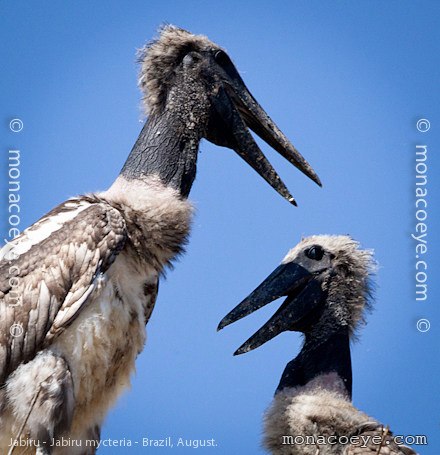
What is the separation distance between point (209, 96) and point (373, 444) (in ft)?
7.51

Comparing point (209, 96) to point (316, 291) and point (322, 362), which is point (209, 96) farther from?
point (322, 362)

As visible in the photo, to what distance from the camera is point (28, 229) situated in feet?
20.8

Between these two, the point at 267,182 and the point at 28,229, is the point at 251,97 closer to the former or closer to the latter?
the point at 267,182

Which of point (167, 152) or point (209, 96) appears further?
point (209, 96)

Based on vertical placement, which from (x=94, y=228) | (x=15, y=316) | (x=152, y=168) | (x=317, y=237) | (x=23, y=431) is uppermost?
Result: (x=317, y=237)

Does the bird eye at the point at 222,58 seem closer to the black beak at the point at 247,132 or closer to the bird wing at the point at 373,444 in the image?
the black beak at the point at 247,132

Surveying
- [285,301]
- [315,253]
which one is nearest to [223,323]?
[285,301]

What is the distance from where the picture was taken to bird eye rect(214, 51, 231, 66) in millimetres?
7336

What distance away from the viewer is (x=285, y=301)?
809 centimetres

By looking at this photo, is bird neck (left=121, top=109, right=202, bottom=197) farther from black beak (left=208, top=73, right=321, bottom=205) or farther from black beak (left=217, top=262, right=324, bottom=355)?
black beak (left=217, top=262, right=324, bottom=355)

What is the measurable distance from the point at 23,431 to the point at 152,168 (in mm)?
1747

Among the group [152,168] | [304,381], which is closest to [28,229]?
[152,168]

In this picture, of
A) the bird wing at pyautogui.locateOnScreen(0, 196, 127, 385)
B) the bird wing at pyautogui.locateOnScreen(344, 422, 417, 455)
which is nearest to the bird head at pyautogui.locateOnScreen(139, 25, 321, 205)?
the bird wing at pyautogui.locateOnScreen(0, 196, 127, 385)

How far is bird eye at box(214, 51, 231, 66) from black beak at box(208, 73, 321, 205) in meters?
0.10
